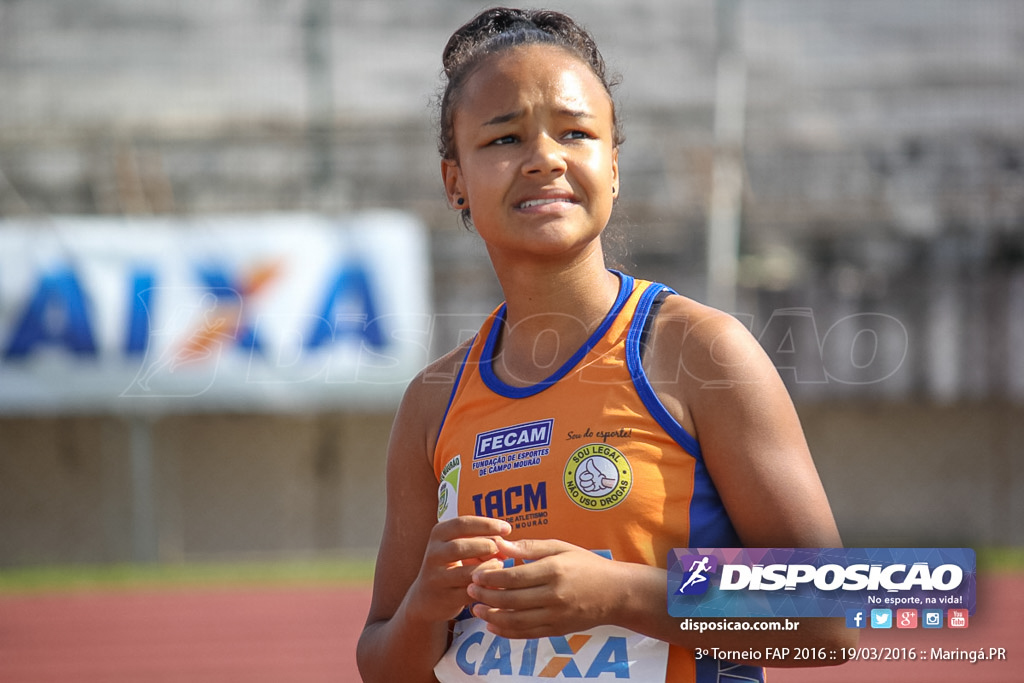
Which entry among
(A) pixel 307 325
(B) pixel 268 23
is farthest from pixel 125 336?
(B) pixel 268 23

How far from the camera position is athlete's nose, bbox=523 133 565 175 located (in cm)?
157

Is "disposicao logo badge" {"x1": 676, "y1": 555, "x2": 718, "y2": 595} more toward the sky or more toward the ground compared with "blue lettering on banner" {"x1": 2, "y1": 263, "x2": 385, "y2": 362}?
more toward the ground

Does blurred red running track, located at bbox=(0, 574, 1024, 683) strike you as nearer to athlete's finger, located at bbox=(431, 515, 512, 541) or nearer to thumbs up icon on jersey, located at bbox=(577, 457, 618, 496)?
thumbs up icon on jersey, located at bbox=(577, 457, 618, 496)

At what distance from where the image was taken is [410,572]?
1752 millimetres

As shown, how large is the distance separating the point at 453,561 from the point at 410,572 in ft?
1.19

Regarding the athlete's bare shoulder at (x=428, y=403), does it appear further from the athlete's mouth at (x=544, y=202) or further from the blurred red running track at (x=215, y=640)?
the blurred red running track at (x=215, y=640)

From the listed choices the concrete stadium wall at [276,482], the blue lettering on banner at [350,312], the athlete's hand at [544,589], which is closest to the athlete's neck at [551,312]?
the athlete's hand at [544,589]

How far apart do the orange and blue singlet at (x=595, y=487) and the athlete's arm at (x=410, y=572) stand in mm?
56

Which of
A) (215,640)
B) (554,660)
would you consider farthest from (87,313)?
→ (554,660)

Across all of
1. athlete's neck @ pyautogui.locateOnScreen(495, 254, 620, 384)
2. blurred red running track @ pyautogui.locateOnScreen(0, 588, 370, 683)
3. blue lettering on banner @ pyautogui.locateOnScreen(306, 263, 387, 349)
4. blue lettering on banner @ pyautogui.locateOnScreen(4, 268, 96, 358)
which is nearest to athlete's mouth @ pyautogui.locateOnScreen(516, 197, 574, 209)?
athlete's neck @ pyautogui.locateOnScreen(495, 254, 620, 384)

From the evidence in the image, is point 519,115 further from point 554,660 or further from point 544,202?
point 554,660

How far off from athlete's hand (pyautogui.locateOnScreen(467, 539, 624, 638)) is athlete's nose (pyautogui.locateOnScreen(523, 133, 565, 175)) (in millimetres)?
507

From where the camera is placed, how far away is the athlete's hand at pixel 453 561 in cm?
138

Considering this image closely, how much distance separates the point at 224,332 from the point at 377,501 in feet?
6.70
